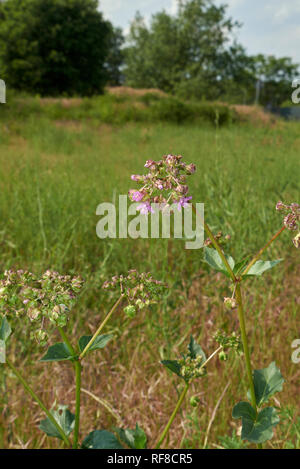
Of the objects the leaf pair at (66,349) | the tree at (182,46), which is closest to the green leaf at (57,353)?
the leaf pair at (66,349)

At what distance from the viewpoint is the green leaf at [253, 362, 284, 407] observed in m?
0.77

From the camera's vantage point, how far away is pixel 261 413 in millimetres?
724

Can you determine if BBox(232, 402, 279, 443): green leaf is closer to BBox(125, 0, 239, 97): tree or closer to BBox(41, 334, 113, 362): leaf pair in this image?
BBox(41, 334, 113, 362): leaf pair

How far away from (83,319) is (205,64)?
3364cm

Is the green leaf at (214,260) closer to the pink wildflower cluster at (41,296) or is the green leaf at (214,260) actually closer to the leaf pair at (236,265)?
the leaf pair at (236,265)

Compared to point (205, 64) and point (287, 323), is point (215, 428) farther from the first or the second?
point (205, 64)

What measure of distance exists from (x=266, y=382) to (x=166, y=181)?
52cm

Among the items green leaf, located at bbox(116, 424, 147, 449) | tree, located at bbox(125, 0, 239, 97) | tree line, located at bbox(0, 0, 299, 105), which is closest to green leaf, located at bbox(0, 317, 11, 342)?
green leaf, located at bbox(116, 424, 147, 449)

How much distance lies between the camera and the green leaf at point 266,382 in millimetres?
766

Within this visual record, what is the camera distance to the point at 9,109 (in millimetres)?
11289

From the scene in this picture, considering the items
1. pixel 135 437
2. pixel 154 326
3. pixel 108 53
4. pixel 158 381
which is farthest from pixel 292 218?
pixel 108 53

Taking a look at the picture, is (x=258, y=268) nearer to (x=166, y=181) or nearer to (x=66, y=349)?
(x=166, y=181)
